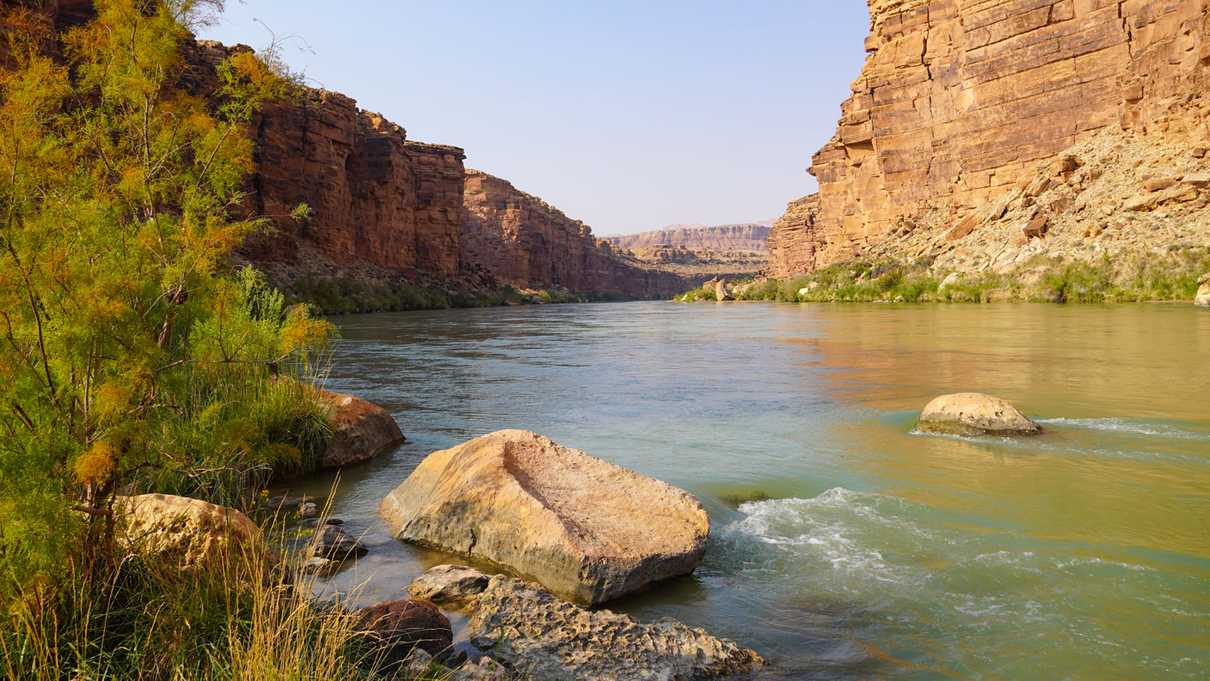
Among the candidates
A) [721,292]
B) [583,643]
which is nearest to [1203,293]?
[583,643]

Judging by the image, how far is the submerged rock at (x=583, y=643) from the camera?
135 inches

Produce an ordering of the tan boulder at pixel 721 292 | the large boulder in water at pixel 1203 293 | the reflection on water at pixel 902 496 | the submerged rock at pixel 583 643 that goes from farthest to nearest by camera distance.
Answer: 1. the tan boulder at pixel 721 292
2. the large boulder in water at pixel 1203 293
3. the reflection on water at pixel 902 496
4. the submerged rock at pixel 583 643

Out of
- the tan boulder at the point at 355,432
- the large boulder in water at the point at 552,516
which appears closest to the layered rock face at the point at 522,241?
the tan boulder at the point at 355,432

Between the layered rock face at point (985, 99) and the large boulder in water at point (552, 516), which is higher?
the layered rock face at point (985, 99)

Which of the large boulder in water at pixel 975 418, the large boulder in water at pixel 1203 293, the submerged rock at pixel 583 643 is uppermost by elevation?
the large boulder in water at pixel 1203 293

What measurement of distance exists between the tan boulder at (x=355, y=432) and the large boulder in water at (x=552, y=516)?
69.3 inches

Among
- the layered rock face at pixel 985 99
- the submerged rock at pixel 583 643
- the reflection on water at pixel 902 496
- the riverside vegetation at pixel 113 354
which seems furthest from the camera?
the layered rock face at pixel 985 99

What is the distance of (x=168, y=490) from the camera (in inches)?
212

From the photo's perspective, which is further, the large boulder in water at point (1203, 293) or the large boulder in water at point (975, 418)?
the large boulder in water at point (1203, 293)

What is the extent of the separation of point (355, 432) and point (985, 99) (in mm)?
54582

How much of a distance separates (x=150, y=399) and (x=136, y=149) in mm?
1654

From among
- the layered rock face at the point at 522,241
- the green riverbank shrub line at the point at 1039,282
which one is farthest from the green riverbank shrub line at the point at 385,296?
the green riverbank shrub line at the point at 1039,282

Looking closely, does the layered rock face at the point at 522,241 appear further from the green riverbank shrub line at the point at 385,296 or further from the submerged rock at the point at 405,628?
the submerged rock at the point at 405,628

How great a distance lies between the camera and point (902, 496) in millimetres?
6293
